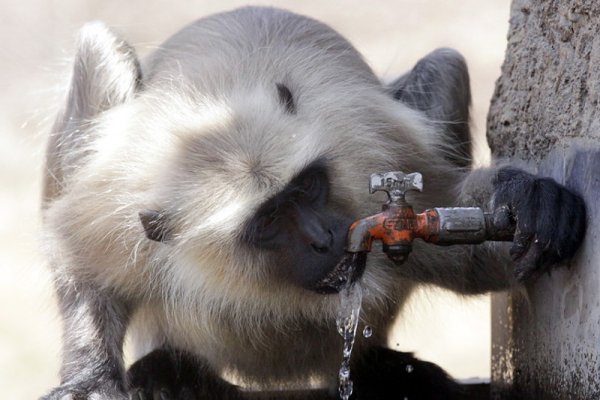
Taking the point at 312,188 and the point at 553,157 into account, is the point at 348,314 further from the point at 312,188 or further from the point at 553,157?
the point at 553,157

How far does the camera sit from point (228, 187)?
10.6 ft

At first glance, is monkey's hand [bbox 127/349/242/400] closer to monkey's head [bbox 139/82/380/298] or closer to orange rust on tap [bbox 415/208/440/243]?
monkey's head [bbox 139/82/380/298]

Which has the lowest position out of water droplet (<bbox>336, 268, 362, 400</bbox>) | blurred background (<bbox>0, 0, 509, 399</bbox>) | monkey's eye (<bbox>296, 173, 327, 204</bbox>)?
blurred background (<bbox>0, 0, 509, 399</bbox>)

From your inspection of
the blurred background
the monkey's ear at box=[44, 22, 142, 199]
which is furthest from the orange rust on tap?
the blurred background

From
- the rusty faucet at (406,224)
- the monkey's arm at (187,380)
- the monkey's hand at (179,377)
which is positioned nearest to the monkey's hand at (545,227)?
the rusty faucet at (406,224)

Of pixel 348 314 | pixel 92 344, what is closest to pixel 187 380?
pixel 92 344

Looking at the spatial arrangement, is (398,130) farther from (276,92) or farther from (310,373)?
(310,373)

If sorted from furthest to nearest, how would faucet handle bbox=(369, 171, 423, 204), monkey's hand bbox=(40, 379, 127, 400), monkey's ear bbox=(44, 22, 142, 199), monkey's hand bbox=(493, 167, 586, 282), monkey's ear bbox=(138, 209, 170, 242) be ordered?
monkey's ear bbox=(44, 22, 142, 199), monkey's hand bbox=(40, 379, 127, 400), monkey's ear bbox=(138, 209, 170, 242), monkey's hand bbox=(493, 167, 586, 282), faucet handle bbox=(369, 171, 423, 204)

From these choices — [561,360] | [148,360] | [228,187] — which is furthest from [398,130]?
[148,360]

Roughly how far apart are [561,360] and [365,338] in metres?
0.76

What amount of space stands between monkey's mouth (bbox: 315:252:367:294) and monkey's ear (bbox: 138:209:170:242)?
1.86ft

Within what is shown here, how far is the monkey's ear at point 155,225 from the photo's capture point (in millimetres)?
3328

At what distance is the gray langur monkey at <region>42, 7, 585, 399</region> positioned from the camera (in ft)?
10.5

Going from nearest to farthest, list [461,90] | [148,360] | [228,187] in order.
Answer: [228,187] < [148,360] < [461,90]
